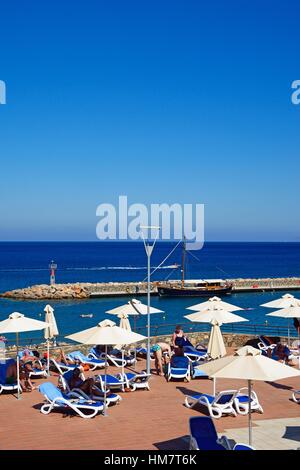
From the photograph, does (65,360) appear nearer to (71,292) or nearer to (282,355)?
(282,355)

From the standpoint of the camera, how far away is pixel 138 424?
425 inches

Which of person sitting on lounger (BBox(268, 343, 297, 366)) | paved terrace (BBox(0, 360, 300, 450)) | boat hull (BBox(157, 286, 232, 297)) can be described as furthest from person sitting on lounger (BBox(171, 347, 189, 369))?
boat hull (BBox(157, 286, 232, 297))

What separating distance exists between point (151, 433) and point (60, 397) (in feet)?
7.53

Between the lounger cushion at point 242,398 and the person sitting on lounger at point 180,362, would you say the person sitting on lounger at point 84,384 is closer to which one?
the lounger cushion at point 242,398

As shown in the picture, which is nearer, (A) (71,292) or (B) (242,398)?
(B) (242,398)

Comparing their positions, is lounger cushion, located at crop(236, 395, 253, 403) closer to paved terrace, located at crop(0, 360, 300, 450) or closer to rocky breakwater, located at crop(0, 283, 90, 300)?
paved terrace, located at crop(0, 360, 300, 450)

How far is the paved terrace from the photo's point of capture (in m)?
9.53

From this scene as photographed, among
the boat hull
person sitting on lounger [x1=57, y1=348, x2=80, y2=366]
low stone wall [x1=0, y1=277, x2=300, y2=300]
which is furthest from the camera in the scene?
the boat hull

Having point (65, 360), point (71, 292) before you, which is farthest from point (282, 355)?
point (71, 292)

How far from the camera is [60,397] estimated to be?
11492mm

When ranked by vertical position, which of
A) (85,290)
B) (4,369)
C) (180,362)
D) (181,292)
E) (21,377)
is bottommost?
(181,292)

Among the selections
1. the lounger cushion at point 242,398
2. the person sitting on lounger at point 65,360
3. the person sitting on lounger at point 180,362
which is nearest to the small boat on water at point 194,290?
the person sitting on lounger at point 65,360

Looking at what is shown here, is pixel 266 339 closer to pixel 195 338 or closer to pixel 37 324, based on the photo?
pixel 195 338
